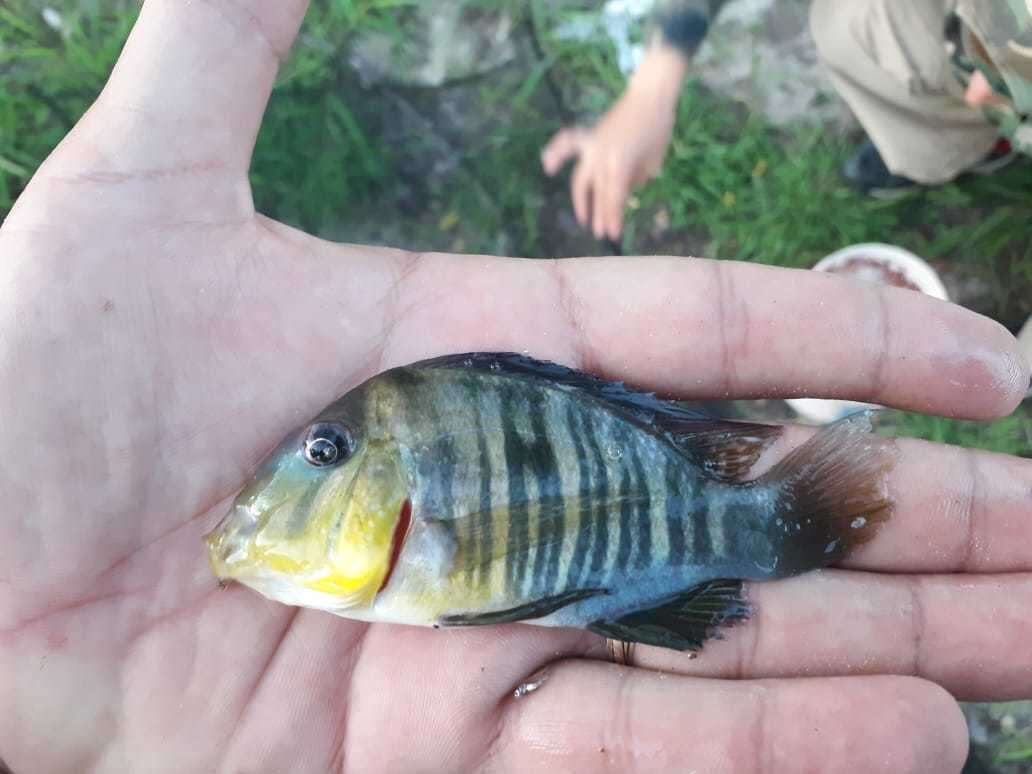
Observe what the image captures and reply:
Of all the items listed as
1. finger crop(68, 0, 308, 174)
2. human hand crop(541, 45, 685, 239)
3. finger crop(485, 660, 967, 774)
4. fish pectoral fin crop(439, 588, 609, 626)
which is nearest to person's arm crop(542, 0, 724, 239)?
human hand crop(541, 45, 685, 239)

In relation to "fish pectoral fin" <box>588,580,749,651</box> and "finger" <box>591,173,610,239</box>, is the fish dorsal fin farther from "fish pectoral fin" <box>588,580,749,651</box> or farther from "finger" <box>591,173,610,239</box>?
"finger" <box>591,173,610,239</box>

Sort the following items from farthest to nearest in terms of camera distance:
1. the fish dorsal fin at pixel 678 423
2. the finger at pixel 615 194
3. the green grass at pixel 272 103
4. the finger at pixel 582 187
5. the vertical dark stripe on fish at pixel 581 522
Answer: the green grass at pixel 272 103
the finger at pixel 582 187
the finger at pixel 615 194
the fish dorsal fin at pixel 678 423
the vertical dark stripe on fish at pixel 581 522

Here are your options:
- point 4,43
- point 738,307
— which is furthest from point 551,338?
point 4,43

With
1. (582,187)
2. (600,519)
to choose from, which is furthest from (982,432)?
(600,519)

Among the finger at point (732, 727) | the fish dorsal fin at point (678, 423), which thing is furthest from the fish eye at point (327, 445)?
the finger at point (732, 727)

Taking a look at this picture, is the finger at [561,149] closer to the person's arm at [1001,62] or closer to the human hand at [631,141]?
the human hand at [631,141]

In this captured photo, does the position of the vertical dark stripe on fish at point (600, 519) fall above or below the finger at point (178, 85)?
below

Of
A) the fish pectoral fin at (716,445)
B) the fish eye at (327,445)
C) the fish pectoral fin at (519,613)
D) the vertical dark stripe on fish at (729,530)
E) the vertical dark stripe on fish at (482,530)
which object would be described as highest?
the fish eye at (327,445)

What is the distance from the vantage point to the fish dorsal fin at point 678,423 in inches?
108

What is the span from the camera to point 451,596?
101 inches

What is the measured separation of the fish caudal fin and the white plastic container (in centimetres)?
165

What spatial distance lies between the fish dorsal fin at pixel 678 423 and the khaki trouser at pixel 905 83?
2.38 meters

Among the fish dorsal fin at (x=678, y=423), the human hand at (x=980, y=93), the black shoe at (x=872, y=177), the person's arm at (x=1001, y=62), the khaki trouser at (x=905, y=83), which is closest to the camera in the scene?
the fish dorsal fin at (x=678, y=423)

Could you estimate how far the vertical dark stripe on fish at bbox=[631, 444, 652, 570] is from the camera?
105 inches
